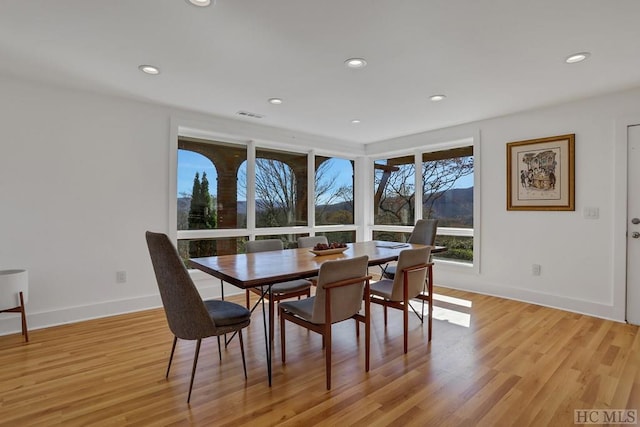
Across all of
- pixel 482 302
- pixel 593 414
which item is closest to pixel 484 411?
pixel 593 414

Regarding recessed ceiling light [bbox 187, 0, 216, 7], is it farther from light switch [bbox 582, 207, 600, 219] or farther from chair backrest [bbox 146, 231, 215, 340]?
light switch [bbox 582, 207, 600, 219]

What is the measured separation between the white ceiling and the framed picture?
493 mm

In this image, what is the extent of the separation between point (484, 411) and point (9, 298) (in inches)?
144

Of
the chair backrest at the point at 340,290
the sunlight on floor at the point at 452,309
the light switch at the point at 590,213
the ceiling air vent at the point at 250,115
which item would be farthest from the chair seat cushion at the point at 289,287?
the light switch at the point at 590,213

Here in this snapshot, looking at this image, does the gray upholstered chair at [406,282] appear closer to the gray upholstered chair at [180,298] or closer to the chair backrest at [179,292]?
the gray upholstered chair at [180,298]

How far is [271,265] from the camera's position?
2463mm

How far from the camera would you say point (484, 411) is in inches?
75.1

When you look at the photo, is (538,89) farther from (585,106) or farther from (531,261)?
(531,261)

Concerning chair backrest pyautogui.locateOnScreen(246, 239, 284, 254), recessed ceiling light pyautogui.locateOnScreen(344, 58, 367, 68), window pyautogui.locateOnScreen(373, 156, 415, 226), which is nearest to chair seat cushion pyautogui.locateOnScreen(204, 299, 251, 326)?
chair backrest pyautogui.locateOnScreen(246, 239, 284, 254)

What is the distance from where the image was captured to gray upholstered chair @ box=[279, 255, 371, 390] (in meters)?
2.13

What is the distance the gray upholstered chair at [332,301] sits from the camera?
2129 millimetres

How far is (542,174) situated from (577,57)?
1.68m

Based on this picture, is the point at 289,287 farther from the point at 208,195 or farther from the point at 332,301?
the point at 208,195

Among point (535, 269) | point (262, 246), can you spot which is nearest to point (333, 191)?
point (262, 246)
